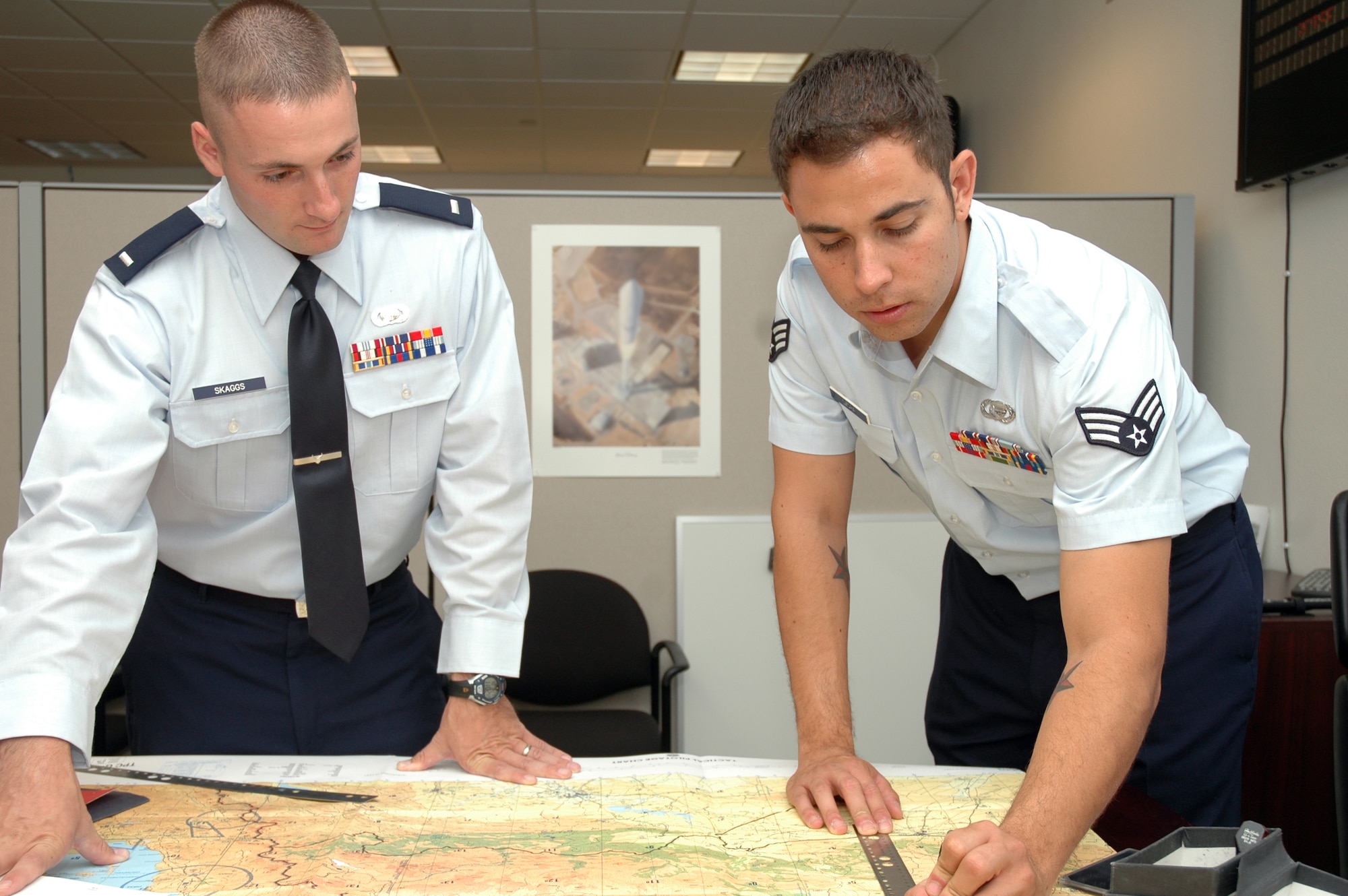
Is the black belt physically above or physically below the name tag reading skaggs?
below

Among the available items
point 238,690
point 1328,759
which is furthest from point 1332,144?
point 238,690

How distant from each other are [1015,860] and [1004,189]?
3722mm

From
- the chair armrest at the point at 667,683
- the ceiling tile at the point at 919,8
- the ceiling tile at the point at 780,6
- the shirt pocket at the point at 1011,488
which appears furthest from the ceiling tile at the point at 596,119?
the shirt pocket at the point at 1011,488

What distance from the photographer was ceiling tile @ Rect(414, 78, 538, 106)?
5.21 meters

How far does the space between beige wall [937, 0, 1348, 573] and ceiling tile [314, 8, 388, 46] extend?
275 centimetres

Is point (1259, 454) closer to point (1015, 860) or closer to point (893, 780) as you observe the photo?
point (893, 780)

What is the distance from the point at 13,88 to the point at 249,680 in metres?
5.50

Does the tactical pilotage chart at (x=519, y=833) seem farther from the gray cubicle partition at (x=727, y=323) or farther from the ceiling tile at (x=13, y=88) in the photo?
the ceiling tile at (x=13, y=88)

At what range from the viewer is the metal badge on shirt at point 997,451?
3.45 feet

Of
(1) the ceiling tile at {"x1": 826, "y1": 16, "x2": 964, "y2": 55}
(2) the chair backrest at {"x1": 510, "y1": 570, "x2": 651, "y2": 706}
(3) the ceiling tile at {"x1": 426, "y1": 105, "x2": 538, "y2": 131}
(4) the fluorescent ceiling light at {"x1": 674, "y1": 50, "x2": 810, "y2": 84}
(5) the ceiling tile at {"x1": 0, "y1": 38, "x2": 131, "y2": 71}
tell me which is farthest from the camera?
(3) the ceiling tile at {"x1": 426, "y1": 105, "x2": 538, "y2": 131}

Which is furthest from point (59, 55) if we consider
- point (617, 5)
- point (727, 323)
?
point (727, 323)

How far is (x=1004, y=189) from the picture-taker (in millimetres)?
4055

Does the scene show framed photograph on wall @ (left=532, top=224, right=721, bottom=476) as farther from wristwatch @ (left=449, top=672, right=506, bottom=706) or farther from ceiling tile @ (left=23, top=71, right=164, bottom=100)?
ceiling tile @ (left=23, top=71, right=164, bottom=100)

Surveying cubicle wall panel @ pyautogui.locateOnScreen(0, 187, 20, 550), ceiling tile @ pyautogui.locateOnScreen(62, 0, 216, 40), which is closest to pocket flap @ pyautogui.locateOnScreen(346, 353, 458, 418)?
cubicle wall panel @ pyautogui.locateOnScreen(0, 187, 20, 550)
